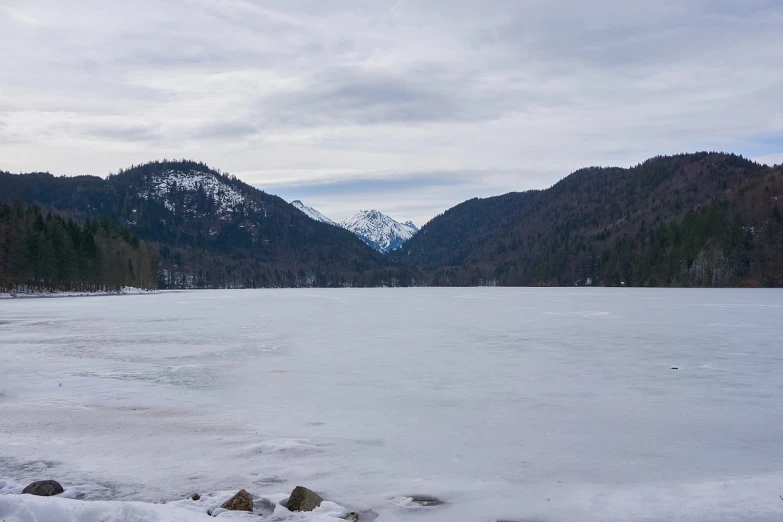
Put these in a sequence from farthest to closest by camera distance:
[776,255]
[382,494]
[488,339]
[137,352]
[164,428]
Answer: [776,255] → [488,339] → [137,352] → [164,428] → [382,494]

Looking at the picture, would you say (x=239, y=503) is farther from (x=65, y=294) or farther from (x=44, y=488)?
(x=65, y=294)

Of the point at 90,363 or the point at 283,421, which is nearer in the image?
the point at 283,421

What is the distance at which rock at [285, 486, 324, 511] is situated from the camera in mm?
7027

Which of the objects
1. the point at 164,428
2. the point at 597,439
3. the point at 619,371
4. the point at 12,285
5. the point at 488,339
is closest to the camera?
the point at 597,439

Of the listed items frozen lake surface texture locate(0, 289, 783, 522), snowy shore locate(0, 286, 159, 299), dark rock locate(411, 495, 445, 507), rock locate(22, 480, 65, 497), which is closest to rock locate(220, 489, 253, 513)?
frozen lake surface texture locate(0, 289, 783, 522)

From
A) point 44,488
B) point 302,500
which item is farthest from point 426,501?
point 44,488

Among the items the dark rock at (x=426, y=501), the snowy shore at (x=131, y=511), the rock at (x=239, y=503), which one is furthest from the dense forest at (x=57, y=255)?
the dark rock at (x=426, y=501)

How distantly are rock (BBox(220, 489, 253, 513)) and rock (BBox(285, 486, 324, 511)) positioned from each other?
0.45 m

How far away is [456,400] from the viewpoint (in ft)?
43.1

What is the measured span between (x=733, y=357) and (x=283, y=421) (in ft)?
49.1

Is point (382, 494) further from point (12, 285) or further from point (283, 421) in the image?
point (12, 285)

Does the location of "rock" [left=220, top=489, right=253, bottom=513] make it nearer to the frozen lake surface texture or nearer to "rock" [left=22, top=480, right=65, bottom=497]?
the frozen lake surface texture

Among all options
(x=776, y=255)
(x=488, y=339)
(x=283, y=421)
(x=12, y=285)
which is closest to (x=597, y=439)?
(x=283, y=421)

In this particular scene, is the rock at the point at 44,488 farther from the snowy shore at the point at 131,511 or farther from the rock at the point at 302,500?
the rock at the point at 302,500
